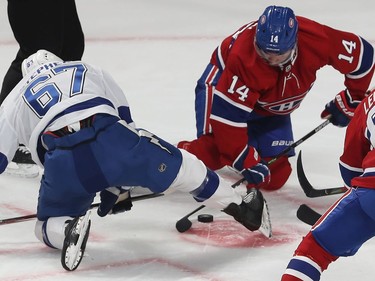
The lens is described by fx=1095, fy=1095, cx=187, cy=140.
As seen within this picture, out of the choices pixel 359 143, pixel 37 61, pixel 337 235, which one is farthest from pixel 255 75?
pixel 337 235

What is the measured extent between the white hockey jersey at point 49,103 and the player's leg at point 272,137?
2.51 ft

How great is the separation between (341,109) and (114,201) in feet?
3.05

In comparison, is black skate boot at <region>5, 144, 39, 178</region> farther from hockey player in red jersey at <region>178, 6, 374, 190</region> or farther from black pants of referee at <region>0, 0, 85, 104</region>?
hockey player in red jersey at <region>178, 6, 374, 190</region>

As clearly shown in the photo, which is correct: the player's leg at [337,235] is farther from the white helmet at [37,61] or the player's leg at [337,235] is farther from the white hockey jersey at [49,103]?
the white helmet at [37,61]

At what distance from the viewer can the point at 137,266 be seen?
2871 mm

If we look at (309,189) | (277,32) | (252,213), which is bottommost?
(309,189)

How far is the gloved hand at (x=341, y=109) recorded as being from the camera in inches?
141

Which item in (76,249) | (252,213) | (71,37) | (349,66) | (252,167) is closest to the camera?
(76,249)

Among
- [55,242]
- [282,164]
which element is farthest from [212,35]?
[55,242]

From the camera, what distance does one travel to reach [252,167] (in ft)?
11.0

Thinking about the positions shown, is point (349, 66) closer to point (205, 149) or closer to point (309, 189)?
point (309, 189)

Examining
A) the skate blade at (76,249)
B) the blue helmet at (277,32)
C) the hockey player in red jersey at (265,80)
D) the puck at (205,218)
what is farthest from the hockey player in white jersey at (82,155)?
the blue helmet at (277,32)

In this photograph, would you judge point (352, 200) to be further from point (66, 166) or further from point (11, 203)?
point (11, 203)

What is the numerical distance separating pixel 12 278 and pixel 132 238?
449 millimetres
